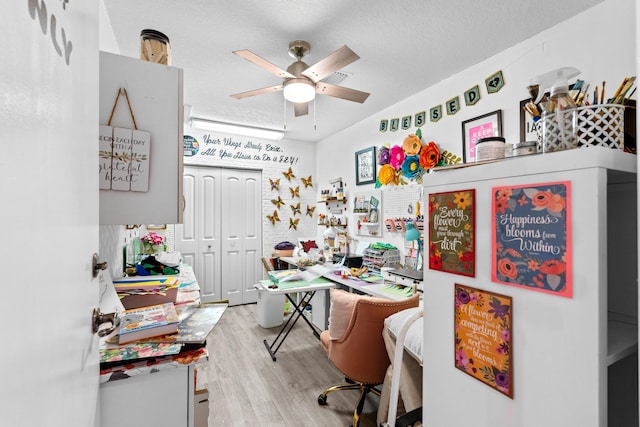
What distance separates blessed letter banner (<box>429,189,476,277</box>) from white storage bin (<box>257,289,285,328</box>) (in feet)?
10.1

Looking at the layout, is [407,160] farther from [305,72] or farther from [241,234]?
[241,234]

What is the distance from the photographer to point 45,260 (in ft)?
1.94

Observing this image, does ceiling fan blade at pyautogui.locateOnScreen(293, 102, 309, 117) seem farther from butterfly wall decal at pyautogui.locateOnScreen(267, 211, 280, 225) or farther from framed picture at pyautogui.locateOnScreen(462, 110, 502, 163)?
butterfly wall decal at pyautogui.locateOnScreen(267, 211, 280, 225)

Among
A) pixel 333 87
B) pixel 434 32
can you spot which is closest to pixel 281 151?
pixel 333 87

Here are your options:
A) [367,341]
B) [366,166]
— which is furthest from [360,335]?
[366,166]

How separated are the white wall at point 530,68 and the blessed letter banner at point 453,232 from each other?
4.8 inches

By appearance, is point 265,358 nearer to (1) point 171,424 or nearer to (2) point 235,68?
(1) point 171,424

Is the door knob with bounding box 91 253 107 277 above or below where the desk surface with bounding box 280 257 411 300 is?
above

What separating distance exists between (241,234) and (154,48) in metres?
3.71

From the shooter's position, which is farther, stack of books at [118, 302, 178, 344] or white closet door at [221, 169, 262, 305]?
white closet door at [221, 169, 262, 305]

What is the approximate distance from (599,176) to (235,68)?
2.83 metres

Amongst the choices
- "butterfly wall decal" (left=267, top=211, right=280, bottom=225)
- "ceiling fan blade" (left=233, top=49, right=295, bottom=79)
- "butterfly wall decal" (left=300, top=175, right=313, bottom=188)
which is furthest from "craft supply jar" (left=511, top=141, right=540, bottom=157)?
"butterfly wall decal" (left=300, top=175, right=313, bottom=188)

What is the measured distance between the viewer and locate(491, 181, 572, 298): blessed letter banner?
67 cm

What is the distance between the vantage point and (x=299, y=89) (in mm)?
2434
